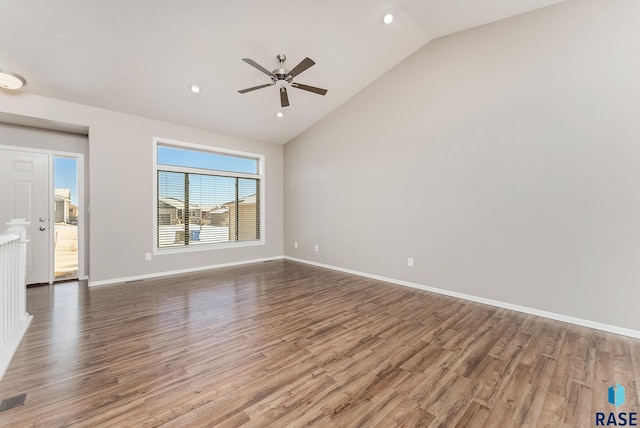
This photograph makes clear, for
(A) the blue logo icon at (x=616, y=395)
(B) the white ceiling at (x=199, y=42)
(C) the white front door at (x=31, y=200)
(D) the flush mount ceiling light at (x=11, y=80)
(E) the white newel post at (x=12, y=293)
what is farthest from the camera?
(C) the white front door at (x=31, y=200)

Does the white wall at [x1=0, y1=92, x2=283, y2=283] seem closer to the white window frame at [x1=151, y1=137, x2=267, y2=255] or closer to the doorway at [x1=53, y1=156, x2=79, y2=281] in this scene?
the white window frame at [x1=151, y1=137, x2=267, y2=255]

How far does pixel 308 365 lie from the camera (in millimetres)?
2047

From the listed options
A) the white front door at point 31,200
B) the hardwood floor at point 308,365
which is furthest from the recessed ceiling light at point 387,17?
the white front door at point 31,200

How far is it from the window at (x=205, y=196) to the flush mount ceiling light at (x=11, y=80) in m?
Result: 1.75

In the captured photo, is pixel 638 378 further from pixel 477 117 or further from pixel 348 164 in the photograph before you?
pixel 348 164

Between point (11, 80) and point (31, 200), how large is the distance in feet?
6.46

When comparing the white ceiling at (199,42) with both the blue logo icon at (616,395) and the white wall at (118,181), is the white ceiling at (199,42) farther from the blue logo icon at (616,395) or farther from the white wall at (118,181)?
the blue logo icon at (616,395)

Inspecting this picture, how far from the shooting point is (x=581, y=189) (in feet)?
9.22

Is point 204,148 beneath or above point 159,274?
above

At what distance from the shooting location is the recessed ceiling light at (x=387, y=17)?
3.27m

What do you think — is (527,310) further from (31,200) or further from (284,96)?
(31,200)

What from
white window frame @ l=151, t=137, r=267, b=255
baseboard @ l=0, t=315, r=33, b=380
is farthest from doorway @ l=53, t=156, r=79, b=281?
baseboard @ l=0, t=315, r=33, b=380

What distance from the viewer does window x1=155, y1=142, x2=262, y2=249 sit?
499 centimetres

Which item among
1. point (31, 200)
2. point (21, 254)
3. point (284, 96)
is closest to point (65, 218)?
point (31, 200)
